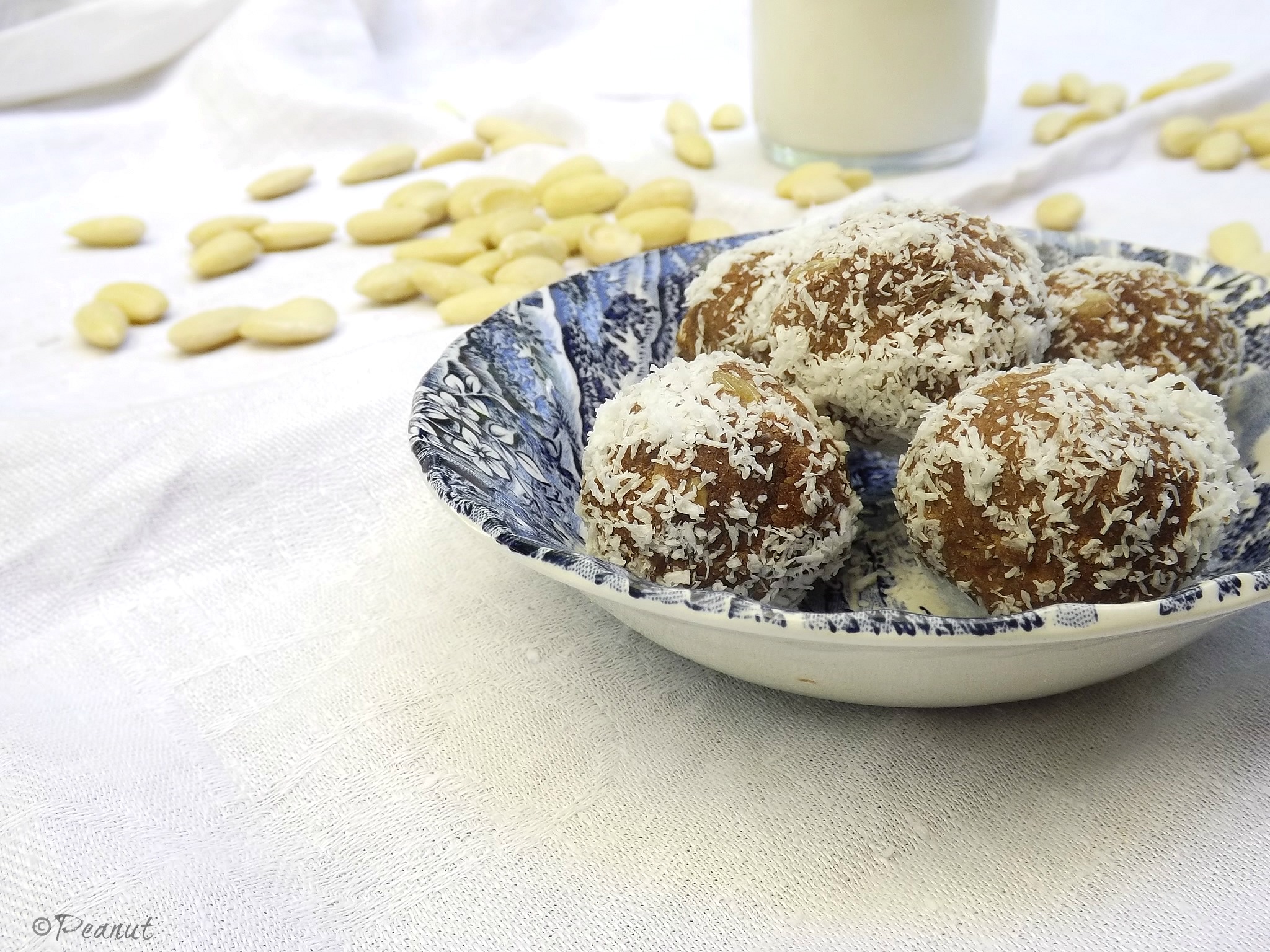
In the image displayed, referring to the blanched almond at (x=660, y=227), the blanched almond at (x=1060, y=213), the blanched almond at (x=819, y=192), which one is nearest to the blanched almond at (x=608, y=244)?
the blanched almond at (x=660, y=227)

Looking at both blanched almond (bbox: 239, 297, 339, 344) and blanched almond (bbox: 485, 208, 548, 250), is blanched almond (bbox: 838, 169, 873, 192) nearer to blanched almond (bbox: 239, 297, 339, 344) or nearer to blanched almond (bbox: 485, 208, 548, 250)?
blanched almond (bbox: 485, 208, 548, 250)

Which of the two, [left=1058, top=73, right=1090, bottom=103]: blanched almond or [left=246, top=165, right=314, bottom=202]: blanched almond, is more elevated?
[left=246, top=165, right=314, bottom=202]: blanched almond

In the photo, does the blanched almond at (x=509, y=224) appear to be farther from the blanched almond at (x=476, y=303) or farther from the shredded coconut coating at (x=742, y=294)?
the shredded coconut coating at (x=742, y=294)

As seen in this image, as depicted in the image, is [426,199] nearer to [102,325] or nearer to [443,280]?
[443,280]

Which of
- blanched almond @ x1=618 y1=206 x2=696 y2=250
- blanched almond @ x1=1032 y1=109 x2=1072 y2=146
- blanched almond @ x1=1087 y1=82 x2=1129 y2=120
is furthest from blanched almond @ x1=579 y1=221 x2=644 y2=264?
blanched almond @ x1=1087 y1=82 x2=1129 y2=120

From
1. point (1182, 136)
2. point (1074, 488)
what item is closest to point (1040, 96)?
point (1182, 136)

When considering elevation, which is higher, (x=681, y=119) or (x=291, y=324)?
(x=291, y=324)
